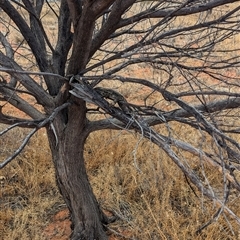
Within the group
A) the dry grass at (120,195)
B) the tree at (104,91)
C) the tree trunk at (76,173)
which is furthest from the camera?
the dry grass at (120,195)

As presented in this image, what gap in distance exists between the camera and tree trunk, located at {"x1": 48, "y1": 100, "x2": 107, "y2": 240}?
2.20m

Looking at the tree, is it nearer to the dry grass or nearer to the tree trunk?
the tree trunk

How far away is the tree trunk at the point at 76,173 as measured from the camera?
86.6 inches

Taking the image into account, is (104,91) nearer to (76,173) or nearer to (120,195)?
(76,173)

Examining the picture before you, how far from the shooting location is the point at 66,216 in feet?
9.90

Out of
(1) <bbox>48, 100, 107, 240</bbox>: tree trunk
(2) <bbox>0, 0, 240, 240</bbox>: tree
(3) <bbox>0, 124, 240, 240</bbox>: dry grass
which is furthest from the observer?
(3) <bbox>0, 124, 240, 240</bbox>: dry grass

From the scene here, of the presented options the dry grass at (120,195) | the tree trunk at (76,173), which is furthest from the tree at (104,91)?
the dry grass at (120,195)

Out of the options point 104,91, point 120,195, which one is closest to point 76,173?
point 104,91

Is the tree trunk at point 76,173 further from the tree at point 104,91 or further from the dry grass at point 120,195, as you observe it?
the dry grass at point 120,195

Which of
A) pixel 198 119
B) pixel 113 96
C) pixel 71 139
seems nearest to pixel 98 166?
pixel 71 139

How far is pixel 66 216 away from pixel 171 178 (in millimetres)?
997

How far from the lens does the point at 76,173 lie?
2395 millimetres

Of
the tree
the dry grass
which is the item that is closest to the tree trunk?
the tree

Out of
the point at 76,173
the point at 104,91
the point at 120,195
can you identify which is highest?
the point at 104,91
